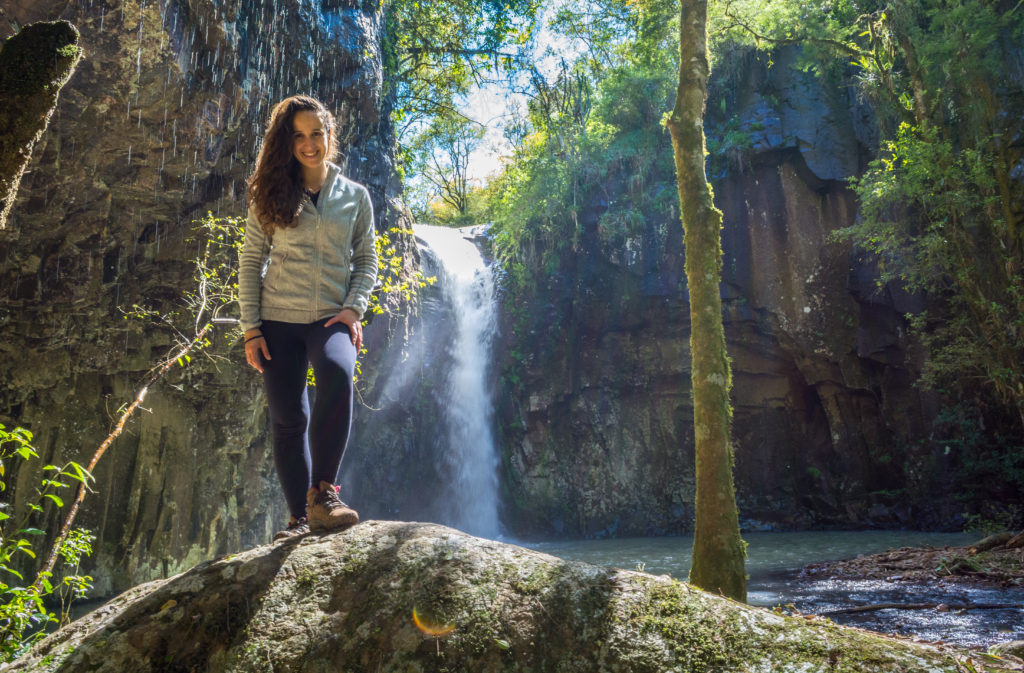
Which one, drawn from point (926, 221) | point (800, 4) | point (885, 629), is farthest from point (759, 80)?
point (885, 629)

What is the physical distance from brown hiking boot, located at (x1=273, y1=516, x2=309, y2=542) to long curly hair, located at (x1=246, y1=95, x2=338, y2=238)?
117 centimetres

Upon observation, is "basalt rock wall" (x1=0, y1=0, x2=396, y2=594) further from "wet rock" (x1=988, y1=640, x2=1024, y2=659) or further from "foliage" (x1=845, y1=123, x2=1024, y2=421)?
"foliage" (x1=845, y1=123, x2=1024, y2=421)

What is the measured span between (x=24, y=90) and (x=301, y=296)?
1157mm

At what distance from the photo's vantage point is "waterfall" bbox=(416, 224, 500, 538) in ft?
51.4

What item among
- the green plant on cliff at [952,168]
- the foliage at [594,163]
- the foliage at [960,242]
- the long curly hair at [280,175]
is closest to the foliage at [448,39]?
the foliage at [594,163]

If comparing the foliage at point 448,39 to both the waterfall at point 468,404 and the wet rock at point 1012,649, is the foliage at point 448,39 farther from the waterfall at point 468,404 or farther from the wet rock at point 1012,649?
the wet rock at point 1012,649

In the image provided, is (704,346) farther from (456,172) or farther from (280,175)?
(456,172)

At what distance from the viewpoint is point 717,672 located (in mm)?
1468

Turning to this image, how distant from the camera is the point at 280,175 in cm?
258

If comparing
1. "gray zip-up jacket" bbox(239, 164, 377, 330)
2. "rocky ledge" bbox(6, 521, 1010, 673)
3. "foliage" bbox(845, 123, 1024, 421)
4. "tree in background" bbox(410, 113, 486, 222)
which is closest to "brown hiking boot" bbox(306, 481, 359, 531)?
"rocky ledge" bbox(6, 521, 1010, 673)

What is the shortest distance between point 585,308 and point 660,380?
2645 millimetres

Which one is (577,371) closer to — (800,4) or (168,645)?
(800,4)

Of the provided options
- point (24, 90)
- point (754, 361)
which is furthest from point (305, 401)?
point (754, 361)

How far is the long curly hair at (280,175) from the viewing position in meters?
2.57
